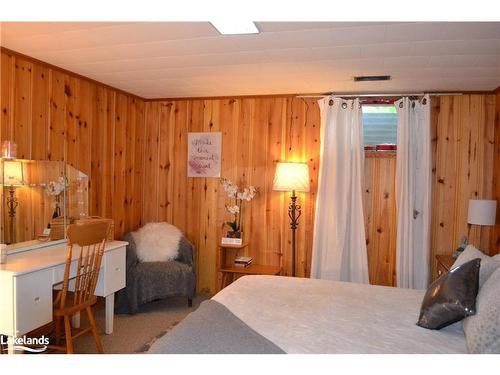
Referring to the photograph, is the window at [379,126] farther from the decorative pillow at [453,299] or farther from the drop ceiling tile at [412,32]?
the decorative pillow at [453,299]

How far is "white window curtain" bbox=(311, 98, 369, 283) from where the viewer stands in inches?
161

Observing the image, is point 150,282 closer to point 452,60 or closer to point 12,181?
point 12,181

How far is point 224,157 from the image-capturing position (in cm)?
461

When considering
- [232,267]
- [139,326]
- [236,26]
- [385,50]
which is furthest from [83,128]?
[385,50]

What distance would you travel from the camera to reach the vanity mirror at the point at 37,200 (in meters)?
2.97

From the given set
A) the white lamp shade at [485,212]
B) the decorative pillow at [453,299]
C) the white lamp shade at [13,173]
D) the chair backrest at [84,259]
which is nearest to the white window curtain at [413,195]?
the white lamp shade at [485,212]

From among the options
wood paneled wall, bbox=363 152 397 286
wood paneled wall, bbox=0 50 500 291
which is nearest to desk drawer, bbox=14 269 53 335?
wood paneled wall, bbox=0 50 500 291

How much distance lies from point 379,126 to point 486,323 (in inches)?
107

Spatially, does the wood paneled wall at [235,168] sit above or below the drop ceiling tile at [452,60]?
below

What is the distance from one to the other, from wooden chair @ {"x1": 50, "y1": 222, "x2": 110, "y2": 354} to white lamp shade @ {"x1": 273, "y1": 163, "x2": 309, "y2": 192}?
170 centimetres

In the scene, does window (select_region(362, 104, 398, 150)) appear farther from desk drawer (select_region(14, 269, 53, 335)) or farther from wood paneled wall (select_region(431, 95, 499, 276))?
desk drawer (select_region(14, 269, 53, 335))

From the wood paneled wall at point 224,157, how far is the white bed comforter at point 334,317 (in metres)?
1.53
